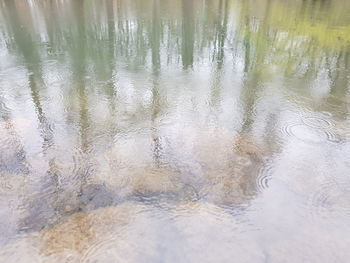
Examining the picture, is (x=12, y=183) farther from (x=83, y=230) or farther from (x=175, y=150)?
(x=175, y=150)

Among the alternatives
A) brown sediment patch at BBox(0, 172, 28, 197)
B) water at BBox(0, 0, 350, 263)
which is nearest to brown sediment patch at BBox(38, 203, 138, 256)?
water at BBox(0, 0, 350, 263)

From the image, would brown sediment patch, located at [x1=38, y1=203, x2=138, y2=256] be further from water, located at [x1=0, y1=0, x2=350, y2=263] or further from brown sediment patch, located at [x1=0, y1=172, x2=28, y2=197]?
brown sediment patch, located at [x1=0, y1=172, x2=28, y2=197]

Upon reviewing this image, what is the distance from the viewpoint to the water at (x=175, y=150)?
2979 millimetres

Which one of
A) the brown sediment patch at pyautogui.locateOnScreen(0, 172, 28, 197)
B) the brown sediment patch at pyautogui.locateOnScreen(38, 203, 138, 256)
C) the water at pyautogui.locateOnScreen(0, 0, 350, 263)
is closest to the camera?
the brown sediment patch at pyautogui.locateOnScreen(38, 203, 138, 256)

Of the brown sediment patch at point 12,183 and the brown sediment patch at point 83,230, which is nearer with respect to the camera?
the brown sediment patch at point 83,230

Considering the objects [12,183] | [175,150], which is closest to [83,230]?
[12,183]

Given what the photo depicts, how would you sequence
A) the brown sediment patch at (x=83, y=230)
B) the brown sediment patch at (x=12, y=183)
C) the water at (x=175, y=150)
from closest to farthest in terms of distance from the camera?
the brown sediment patch at (x=83, y=230)
the water at (x=175, y=150)
the brown sediment patch at (x=12, y=183)

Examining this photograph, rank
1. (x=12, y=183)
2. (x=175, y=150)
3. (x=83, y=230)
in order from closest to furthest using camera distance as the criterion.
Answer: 1. (x=83, y=230)
2. (x=12, y=183)
3. (x=175, y=150)

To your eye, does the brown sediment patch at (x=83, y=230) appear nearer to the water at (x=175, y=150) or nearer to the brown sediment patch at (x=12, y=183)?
the water at (x=175, y=150)

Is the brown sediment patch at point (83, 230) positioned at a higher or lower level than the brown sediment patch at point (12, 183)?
lower

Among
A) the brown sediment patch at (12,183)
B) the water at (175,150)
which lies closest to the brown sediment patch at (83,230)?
the water at (175,150)

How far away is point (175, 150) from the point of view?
421 cm

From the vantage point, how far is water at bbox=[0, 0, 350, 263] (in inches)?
117

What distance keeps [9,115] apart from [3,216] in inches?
91.1
